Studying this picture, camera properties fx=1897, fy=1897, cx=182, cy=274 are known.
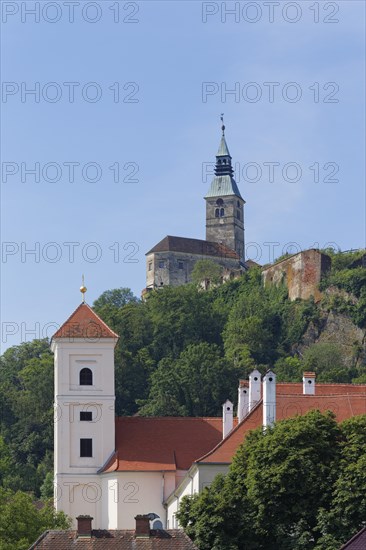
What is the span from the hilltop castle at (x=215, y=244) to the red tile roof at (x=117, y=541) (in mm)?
100964

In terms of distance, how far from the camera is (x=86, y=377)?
270 feet

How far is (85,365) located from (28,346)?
6204 centimetres

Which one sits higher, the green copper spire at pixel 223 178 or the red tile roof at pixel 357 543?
the green copper spire at pixel 223 178

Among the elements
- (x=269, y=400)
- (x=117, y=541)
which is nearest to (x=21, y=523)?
(x=269, y=400)

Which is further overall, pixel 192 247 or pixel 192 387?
pixel 192 247

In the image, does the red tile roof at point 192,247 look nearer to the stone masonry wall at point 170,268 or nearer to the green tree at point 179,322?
the stone masonry wall at point 170,268

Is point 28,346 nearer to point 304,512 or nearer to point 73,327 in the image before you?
point 73,327

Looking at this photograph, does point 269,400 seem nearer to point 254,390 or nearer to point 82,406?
point 254,390

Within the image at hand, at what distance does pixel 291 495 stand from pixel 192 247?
10521 centimetres

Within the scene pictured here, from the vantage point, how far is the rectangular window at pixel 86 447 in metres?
81.4

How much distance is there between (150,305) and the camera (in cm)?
13762

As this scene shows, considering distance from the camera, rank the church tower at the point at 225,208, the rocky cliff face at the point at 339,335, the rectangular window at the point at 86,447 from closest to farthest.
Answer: the rectangular window at the point at 86,447 < the rocky cliff face at the point at 339,335 < the church tower at the point at 225,208

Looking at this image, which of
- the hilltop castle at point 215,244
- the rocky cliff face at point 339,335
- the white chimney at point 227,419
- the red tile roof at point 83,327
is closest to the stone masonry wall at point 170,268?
the hilltop castle at point 215,244

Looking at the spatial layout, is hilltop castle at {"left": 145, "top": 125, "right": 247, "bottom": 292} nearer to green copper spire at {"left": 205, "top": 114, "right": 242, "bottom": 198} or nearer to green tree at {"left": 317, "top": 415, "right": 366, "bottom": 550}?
green copper spire at {"left": 205, "top": 114, "right": 242, "bottom": 198}
